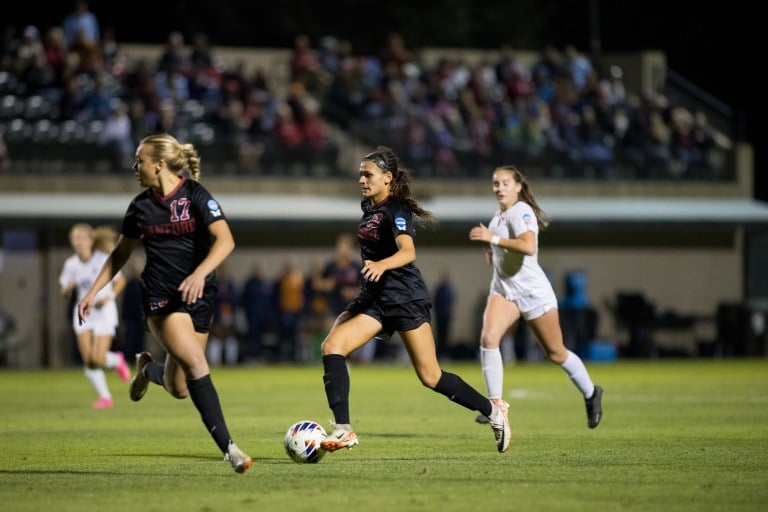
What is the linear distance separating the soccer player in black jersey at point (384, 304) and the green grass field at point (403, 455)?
1.78ft

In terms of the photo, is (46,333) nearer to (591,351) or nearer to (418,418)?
(591,351)

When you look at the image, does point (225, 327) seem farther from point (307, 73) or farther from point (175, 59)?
point (307, 73)

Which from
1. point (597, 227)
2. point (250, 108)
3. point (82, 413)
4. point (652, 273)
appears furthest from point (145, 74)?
point (82, 413)

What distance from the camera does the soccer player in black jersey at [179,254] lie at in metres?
9.61

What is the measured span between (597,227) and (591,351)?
10.2ft

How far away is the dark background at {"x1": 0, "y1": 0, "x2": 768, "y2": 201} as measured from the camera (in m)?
43.7

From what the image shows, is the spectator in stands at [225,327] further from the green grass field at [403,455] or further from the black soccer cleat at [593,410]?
the black soccer cleat at [593,410]

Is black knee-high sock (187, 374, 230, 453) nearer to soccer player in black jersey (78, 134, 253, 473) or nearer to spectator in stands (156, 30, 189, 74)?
soccer player in black jersey (78, 134, 253, 473)

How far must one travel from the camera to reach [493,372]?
42.7ft

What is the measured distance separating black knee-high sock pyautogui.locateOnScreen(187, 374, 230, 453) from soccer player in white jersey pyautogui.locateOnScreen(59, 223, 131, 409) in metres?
7.93

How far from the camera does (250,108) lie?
31.7m

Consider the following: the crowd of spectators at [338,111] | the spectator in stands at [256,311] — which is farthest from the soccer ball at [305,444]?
the crowd of spectators at [338,111]

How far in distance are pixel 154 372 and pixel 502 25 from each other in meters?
46.7

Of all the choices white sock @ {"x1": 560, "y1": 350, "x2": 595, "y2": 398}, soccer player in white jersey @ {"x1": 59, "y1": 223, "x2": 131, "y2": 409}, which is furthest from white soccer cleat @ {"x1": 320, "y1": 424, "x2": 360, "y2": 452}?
soccer player in white jersey @ {"x1": 59, "y1": 223, "x2": 131, "y2": 409}
